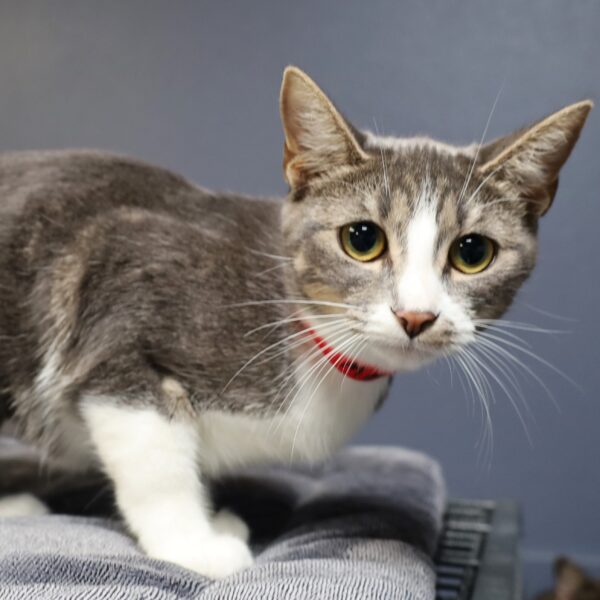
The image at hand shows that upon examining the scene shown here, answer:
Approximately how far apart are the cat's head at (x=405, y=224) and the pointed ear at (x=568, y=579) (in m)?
1.06

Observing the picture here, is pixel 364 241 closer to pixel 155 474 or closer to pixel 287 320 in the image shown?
pixel 287 320

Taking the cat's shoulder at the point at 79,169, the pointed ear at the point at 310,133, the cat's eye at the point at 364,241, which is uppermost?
the pointed ear at the point at 310,133

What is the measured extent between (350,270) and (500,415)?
4.18ft

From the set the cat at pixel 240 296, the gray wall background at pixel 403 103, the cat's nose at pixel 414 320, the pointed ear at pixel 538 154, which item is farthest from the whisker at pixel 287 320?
the gray wall background at pixel 403 103

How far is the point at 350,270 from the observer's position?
1.10 meters

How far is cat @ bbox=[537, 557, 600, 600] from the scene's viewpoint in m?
1.95

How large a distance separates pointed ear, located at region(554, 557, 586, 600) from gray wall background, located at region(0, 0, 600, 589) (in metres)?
0.29

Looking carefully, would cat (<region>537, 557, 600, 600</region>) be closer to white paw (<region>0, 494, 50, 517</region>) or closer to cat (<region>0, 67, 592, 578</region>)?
cat (<region>0, 67, 592, 578</region>)

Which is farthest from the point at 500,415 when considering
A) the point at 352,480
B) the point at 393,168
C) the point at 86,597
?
the point at 86,597

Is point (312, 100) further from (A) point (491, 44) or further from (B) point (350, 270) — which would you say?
(A) point (491, 44)

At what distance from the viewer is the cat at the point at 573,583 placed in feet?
6.41

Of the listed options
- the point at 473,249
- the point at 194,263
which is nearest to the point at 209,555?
the point at 194,263

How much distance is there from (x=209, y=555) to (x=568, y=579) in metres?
1.19

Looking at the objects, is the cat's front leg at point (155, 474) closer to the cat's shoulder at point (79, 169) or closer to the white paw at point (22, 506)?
the white paw at point (22, 506)
